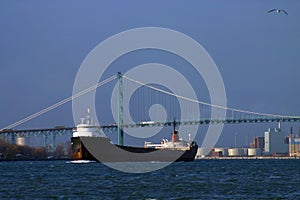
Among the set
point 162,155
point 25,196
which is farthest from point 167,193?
point 162,155

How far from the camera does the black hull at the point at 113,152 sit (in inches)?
3131

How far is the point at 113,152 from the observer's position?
82062mm

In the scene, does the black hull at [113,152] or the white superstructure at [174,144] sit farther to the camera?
the white superstructure at [174,144]

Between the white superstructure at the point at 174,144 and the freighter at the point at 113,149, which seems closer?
the freighter at the point at 113,149

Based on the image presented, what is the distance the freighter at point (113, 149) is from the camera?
79.6 m

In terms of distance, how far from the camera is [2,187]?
33.7m

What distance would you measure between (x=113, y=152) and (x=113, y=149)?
339 mm

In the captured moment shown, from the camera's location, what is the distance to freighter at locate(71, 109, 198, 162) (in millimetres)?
79625

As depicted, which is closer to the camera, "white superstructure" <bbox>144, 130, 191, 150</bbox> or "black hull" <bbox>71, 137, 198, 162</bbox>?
"black hull" <bbox>71, 137, 198, 162</bbox>

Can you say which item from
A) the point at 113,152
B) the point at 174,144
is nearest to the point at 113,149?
the point at 113,152

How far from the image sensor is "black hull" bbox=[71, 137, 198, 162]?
7953cm

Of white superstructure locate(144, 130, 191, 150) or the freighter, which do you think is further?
white superstructure locate(144, 130, 191, 150)

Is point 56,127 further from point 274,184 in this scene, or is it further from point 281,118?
point 274,184

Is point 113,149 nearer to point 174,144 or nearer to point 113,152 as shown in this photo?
point 113,152
